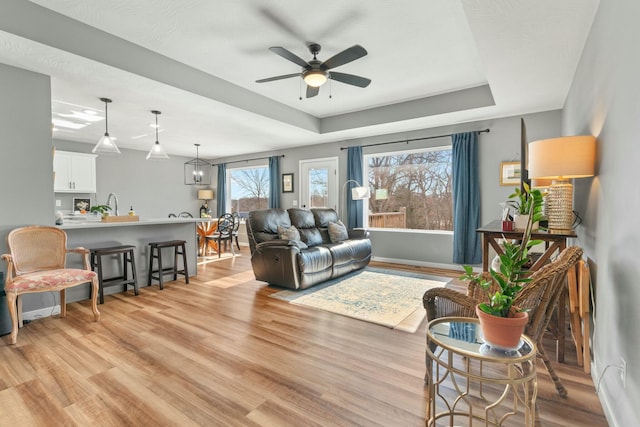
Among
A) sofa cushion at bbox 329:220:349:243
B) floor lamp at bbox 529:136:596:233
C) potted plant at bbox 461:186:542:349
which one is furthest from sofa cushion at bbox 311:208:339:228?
potted plant at bbox 461:186:542:349

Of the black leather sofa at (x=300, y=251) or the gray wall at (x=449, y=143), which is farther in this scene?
the gray wall at (x=449, y=143)

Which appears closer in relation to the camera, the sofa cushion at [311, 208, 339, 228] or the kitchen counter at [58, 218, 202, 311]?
the kitchen counter at [58, 218, 202, 311]

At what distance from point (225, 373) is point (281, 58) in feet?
10.3

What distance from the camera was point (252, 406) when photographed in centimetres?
179

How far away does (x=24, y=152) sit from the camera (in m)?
3.10

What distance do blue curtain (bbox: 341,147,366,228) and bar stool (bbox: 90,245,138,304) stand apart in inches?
148

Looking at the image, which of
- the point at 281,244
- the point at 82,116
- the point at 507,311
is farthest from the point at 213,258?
the point at 507,311

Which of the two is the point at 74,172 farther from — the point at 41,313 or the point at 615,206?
the point at 615,206

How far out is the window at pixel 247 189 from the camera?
825cm

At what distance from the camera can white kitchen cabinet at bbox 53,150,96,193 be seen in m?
6.39

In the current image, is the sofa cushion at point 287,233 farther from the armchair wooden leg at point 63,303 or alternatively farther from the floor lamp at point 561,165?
A: the floor lamp at point 561,165

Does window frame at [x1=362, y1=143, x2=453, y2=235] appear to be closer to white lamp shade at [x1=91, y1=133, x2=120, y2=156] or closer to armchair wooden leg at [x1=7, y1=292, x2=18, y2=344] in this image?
white lamp shade at [x1=91, y1=133, x2=120, y2=156]

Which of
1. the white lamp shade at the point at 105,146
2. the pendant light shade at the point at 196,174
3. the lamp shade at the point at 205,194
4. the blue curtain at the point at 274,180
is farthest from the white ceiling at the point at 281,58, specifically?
the lamp shade at the point at 205,194

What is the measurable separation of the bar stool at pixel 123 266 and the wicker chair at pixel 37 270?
0.45 meters
